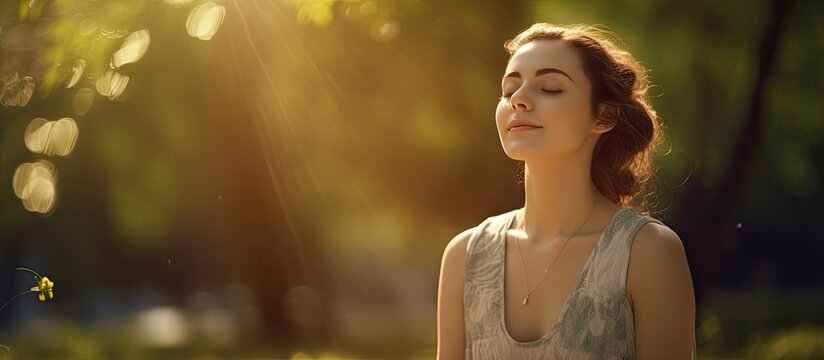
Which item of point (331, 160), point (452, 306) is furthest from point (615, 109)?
point (331, 160)

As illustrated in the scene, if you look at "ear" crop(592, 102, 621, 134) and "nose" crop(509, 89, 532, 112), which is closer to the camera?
"nose" crop(509, 89, 532, 112)

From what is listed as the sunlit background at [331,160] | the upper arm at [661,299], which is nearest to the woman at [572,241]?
the upper arm at [661,299]

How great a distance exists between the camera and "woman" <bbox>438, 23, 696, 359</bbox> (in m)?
2.66

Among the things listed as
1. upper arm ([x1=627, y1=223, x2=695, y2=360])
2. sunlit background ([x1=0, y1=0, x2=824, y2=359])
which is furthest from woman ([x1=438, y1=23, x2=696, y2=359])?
sunlit background ([x1=0, y1=0, x2=824, y2=359])

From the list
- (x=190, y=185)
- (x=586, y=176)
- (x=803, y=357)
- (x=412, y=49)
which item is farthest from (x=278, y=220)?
(x=586, y=176)

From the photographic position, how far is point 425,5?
679 centimetres

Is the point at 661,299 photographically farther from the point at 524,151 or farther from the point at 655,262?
the point at 524,151

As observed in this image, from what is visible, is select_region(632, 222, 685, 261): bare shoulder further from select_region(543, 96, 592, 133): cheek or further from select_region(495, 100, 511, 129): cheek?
select_region(495, 100, 511, 129): cheek

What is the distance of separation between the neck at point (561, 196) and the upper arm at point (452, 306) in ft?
0.80

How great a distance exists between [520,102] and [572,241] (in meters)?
0.42

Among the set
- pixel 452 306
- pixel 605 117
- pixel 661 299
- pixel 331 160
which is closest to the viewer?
pixel 661 299

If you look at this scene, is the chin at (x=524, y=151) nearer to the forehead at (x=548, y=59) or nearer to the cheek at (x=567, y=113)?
the cheek at (x=567, y=113)

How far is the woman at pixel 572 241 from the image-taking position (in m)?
2.66

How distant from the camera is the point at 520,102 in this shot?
2764 millimetres
